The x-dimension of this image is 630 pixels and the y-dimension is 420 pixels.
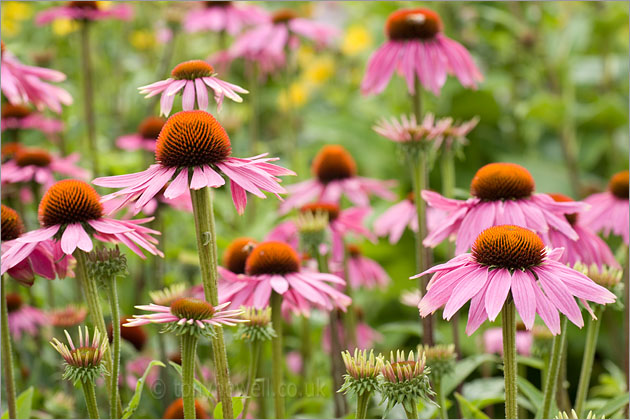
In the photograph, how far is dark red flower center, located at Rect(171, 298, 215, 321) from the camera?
0.66 metres

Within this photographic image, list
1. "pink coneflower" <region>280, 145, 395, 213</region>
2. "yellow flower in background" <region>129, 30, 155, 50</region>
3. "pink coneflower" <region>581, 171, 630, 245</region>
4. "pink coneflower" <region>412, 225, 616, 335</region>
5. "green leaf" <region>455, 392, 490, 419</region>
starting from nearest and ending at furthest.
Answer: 1. "pink coneflower" <region>412, 225, 616, 335</region>
2. "green leaf" <region>455, 392, 490, 419</region>
3. "pink coneflower" <region>581, 171, 630, 245</region>
4. "pink coneflower" <region>280, 145, 395, 213</region>
5. "yellow flower in background" <region>129, 30, 155, 50</region>

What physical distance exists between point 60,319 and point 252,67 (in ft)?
2.84

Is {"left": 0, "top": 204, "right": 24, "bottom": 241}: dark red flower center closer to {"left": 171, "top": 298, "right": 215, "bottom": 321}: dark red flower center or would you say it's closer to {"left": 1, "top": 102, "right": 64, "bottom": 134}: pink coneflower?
{"left": 171, "top": 298, "right": 215, "bottom": 321}: dark red flower center

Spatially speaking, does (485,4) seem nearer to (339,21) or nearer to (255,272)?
(339,21)

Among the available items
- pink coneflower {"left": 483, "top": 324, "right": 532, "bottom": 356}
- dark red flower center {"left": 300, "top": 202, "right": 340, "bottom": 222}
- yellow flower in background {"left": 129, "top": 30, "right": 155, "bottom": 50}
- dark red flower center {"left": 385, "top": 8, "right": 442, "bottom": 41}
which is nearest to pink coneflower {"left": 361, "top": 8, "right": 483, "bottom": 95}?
dark red flower center {"left": 385, "top": 8, "right": 442, "bottom": 41}

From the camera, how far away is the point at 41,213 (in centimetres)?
79

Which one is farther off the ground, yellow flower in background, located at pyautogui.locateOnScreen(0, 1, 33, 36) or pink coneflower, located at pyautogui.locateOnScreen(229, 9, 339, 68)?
yellow flower in background, located at pyautogui.locateOnScreen(0, 1, 33, 36)

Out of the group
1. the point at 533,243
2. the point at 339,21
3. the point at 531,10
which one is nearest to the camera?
the point at 533,243

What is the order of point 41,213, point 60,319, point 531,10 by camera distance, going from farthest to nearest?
point 531,10 → point 60,319 → point 41,213

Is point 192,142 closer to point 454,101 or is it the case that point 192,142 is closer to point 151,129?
point 151,129

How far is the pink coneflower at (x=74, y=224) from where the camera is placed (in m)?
0.75

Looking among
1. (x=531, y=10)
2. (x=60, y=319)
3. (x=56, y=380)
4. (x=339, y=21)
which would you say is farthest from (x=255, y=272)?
(x=339, y=21)

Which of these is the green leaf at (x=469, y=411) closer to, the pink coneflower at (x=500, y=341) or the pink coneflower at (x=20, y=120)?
the pink coneflower at (x=500, y=341)

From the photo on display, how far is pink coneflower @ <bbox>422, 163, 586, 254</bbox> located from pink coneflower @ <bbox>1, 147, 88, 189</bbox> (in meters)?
0.67
